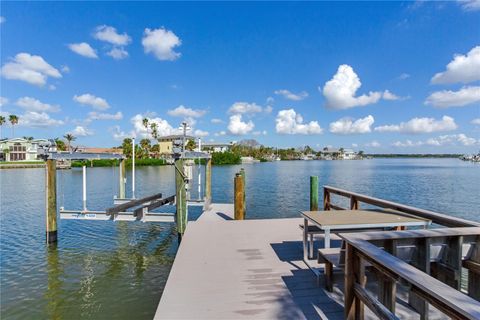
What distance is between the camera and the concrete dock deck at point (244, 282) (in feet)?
9.54

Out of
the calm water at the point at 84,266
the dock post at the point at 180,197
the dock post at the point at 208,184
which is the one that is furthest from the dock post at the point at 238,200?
the dock post at the point at 208,184

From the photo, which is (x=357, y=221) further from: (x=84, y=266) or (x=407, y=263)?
(x=84, y=266)

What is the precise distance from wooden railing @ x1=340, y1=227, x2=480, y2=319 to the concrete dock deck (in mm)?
573

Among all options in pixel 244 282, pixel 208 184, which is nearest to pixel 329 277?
pixel 244 282

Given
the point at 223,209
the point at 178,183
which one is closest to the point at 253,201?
the point at 223,209

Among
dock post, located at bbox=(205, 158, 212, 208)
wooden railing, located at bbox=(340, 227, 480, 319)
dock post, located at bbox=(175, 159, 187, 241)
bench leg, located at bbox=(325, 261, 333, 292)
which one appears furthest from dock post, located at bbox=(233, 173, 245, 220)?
wooden railing, located at bbox=(340, 227, 480, 319)

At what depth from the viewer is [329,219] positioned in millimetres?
3588

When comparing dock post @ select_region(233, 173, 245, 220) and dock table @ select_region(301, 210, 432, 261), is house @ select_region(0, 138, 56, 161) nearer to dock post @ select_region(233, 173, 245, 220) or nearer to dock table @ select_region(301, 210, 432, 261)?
dock post @ select_region(233, 173, 245, 220)

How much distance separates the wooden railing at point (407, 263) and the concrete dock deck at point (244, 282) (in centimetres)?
57

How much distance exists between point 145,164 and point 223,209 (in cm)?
4963

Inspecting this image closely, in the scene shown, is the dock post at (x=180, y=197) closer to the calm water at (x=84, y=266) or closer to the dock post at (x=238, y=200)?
the calm water at (x=84, y=266)

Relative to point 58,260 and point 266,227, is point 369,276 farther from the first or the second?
point 58,260

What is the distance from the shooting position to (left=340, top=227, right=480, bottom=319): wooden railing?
1.81m

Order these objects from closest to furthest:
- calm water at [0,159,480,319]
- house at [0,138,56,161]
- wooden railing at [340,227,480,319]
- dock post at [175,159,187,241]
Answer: wooden railing at [340,227,480,319] → calm water at [0,159,480,319] → dock post at [175,159,187,241] → house at [0,138,56,161]
